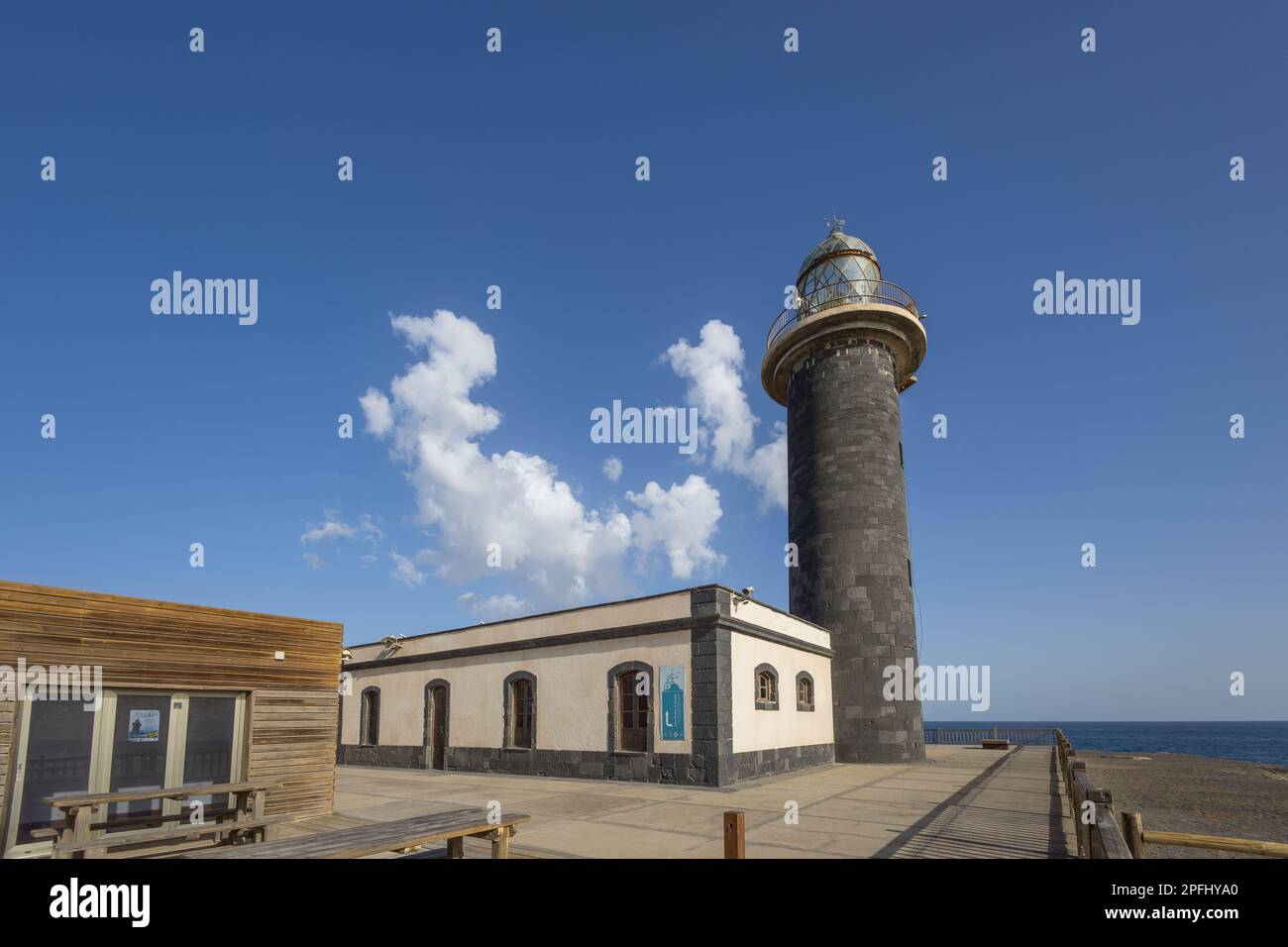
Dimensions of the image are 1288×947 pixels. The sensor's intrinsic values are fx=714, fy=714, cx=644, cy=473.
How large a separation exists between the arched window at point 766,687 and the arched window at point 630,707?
2.58 metres

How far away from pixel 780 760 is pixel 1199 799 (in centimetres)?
1073

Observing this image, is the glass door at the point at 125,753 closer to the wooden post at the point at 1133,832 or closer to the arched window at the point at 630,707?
the arched window at the point at 630,707

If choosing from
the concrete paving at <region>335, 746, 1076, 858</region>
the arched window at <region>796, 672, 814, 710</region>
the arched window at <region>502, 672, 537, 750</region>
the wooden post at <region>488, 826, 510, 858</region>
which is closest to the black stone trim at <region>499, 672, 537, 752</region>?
the arched window at <region>502, 672, 537, 750</region>

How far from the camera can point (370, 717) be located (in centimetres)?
2153

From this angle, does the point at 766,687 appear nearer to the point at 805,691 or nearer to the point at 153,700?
the point at 805,691

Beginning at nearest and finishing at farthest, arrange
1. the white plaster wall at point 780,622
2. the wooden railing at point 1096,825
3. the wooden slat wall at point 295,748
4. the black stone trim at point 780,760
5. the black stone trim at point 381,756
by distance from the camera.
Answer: the wooden railing at point 1096,825 < the wooden slat wall at point 295,748 < the black stone trim at point 780,760 < the white plaster wall at point 780,622 < the black stone trim at point 381,756

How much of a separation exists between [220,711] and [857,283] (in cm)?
2065

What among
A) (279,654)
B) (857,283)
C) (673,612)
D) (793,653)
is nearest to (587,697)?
(673,612)

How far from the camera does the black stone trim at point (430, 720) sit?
62.3 feet

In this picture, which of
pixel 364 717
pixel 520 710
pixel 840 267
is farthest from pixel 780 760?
pixel 840 267

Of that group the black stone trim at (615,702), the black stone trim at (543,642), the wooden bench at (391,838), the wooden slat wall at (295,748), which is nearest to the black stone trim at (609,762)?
the black stone trim at (615,702)

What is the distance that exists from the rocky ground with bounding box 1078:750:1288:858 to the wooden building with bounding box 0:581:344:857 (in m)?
12.3

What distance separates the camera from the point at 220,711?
9.52 m
